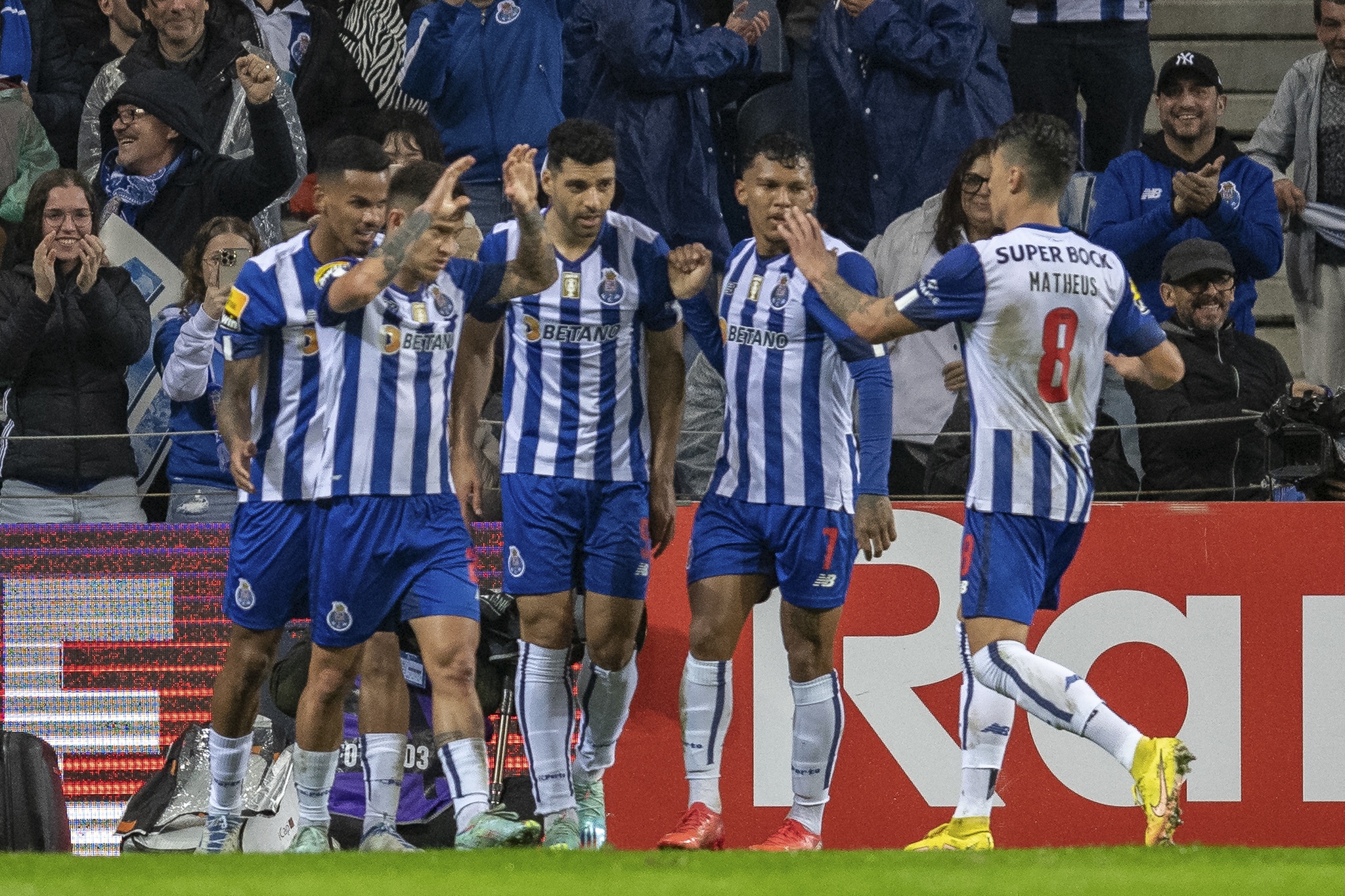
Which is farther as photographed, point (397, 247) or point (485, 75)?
point (485, 75)

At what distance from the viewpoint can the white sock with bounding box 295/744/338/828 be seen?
617 cm

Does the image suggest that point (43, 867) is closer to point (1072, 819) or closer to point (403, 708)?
point (403, 708)

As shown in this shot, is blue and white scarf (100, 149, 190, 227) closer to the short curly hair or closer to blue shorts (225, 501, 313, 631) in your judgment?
blue shorts (225, 501, 313, 631)

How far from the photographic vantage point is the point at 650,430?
6922 millimetres

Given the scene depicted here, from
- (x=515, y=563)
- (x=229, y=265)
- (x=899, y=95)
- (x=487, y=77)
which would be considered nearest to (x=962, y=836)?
(x=515, y=563)

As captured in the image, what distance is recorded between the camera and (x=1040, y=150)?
5.87 m

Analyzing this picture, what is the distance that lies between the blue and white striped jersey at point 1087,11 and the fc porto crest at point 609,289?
13.0 ft

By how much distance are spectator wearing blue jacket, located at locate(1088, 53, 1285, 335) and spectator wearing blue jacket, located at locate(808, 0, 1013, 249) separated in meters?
0.83

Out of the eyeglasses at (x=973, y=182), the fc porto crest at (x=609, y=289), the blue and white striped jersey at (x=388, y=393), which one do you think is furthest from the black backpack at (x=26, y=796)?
the eyeglasses at (x=973, y=182)

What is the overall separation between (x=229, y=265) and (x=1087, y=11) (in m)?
4.57

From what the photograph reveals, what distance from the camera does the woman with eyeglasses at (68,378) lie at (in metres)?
7.83

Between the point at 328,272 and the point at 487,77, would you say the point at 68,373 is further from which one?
the point at 487,77

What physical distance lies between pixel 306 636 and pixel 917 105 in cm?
424

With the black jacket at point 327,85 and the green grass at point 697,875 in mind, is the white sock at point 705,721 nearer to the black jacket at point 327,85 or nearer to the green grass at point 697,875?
the green grass at point 697,875
